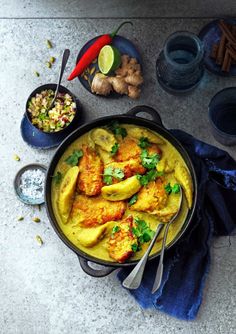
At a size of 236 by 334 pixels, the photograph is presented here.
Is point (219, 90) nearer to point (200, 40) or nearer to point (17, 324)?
point (200, 40)

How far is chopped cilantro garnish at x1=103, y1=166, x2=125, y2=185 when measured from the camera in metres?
2.63

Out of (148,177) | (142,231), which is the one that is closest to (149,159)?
(148,177)

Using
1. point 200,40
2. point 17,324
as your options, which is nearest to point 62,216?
point 17,324

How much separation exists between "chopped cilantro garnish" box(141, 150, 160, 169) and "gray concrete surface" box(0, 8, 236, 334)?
303 mm

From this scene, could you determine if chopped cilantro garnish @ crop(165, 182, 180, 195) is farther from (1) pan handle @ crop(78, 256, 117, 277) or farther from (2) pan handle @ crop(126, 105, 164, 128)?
(1) pan handle @ crop(78, 256, 117, 277)

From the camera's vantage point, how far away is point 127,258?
256 centimetres

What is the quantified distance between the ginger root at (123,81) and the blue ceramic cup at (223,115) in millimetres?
358

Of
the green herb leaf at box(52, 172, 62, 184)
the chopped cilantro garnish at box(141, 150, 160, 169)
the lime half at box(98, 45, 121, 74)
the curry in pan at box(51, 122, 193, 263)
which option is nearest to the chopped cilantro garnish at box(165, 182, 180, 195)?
the curry in pan at box(51, 122, 193, 263)

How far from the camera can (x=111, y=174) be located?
2635 millimetres

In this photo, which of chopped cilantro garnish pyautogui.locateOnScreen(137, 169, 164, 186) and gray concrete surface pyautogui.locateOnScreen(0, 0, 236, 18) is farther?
gray concrete surface pyautogui.locateOnScreen(0, 0, 236, 18)

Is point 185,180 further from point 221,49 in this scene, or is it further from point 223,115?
point 221,49

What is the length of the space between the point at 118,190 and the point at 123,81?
1.77 feet

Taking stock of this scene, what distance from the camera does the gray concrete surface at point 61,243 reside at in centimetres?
279

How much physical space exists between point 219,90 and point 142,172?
58 cm
